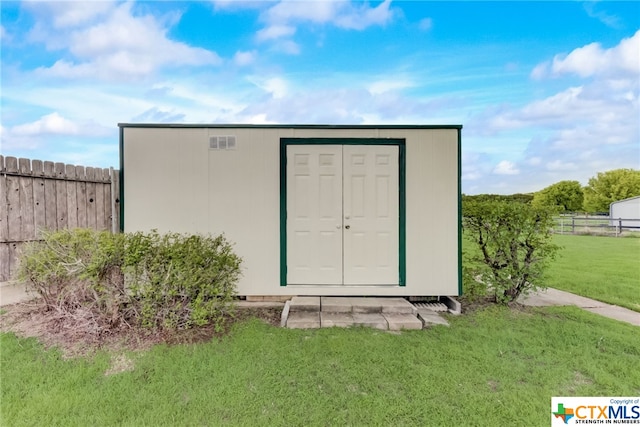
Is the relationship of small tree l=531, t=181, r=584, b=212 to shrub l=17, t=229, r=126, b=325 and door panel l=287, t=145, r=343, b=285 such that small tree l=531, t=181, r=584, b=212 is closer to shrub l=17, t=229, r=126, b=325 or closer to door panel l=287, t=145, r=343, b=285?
door panel l=287, t=145, r=343, b=285

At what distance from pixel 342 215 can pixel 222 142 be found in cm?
189

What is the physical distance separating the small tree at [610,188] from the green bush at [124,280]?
179 ft

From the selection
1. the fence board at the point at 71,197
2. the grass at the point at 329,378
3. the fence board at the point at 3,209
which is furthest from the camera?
the fence board at the point at 71,197

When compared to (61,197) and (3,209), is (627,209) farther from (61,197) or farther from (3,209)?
(3,209)

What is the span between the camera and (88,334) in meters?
2.89

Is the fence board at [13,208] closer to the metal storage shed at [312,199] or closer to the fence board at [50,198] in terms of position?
the fence board at [50,198]

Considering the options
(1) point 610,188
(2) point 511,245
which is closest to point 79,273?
(2) point 511,245

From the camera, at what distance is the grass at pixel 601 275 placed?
471cm

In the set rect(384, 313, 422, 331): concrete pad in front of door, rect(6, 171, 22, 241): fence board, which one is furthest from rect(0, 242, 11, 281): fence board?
rect(384, 313, 422, 331): concrete pad in front of door

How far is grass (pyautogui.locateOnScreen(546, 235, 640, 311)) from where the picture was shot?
4711mm

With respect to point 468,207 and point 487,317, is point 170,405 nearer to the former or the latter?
point 487,317

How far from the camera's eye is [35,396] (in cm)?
209

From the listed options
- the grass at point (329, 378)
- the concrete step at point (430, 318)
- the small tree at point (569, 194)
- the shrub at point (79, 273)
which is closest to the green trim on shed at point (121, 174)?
the shrub at point (79, 273)

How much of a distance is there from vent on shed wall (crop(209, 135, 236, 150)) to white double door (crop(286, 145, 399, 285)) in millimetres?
752
